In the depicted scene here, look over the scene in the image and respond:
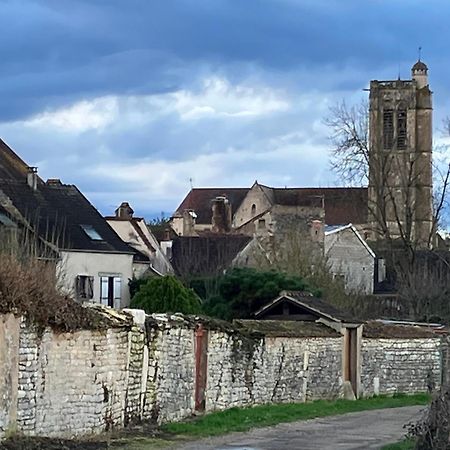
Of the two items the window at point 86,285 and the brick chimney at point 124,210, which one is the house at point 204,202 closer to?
the brick chimney at point 124,210

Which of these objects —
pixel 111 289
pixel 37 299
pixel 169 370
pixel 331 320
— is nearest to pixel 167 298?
pixel 331 320

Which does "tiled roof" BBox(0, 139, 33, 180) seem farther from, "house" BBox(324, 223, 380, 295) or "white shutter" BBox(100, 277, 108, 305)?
"house" BBox(324, 223, 380, 295)

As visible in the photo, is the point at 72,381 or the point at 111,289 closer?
the point at 72,381

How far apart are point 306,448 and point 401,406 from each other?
1408cm

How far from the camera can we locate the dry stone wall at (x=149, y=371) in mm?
18913

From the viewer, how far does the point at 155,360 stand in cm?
2423

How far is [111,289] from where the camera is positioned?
54.6 metres

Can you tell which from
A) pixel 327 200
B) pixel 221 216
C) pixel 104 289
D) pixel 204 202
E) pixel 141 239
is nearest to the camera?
pixel 104 289

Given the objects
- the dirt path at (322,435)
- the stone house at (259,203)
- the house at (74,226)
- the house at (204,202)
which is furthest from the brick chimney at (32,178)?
the house at (204,202)

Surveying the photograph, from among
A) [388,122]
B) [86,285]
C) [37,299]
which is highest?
[388,122]

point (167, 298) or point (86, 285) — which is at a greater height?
point (86, 285)

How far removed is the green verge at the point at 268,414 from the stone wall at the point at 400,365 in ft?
2.39

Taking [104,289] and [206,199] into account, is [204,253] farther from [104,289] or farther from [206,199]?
[206,199]

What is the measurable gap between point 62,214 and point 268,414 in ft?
88.7
